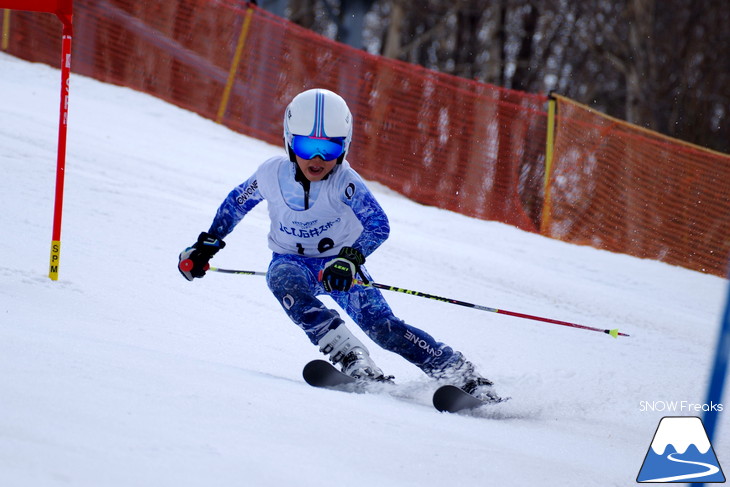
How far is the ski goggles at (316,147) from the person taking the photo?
14.6 feet

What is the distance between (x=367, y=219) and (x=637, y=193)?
23.9ft

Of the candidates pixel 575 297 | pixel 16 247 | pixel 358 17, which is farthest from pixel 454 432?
pixel 358 17

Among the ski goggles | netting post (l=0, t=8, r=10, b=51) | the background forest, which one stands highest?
the background forest

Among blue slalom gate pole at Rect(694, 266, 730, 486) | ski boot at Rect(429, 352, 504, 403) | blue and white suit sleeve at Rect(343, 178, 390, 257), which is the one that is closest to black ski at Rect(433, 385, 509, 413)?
ski boot at Rect(429, 352, 504, 403)

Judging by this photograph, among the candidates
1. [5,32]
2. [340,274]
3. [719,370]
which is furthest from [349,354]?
[5,32]

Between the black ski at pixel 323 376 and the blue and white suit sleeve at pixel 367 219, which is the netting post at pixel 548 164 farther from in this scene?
the black ski at pixel 323 376

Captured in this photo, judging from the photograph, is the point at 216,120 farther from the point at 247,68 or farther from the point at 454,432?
the point at 454,432

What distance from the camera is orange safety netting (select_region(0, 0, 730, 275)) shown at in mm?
10945

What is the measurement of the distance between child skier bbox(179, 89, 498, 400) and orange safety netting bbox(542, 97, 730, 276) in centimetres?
691

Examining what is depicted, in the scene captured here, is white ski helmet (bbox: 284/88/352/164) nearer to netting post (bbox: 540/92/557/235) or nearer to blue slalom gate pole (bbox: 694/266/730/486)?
blue slalom gate pole (bbox: 694/266/730/486)

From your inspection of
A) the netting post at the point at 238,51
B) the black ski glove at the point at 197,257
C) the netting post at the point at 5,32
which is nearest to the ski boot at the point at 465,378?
the black ski glove at the point at 197,257

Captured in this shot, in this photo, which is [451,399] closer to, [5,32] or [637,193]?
[637,193]

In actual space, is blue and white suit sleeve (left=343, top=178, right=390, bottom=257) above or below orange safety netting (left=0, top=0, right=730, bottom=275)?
below

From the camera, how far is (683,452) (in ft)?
9.16
